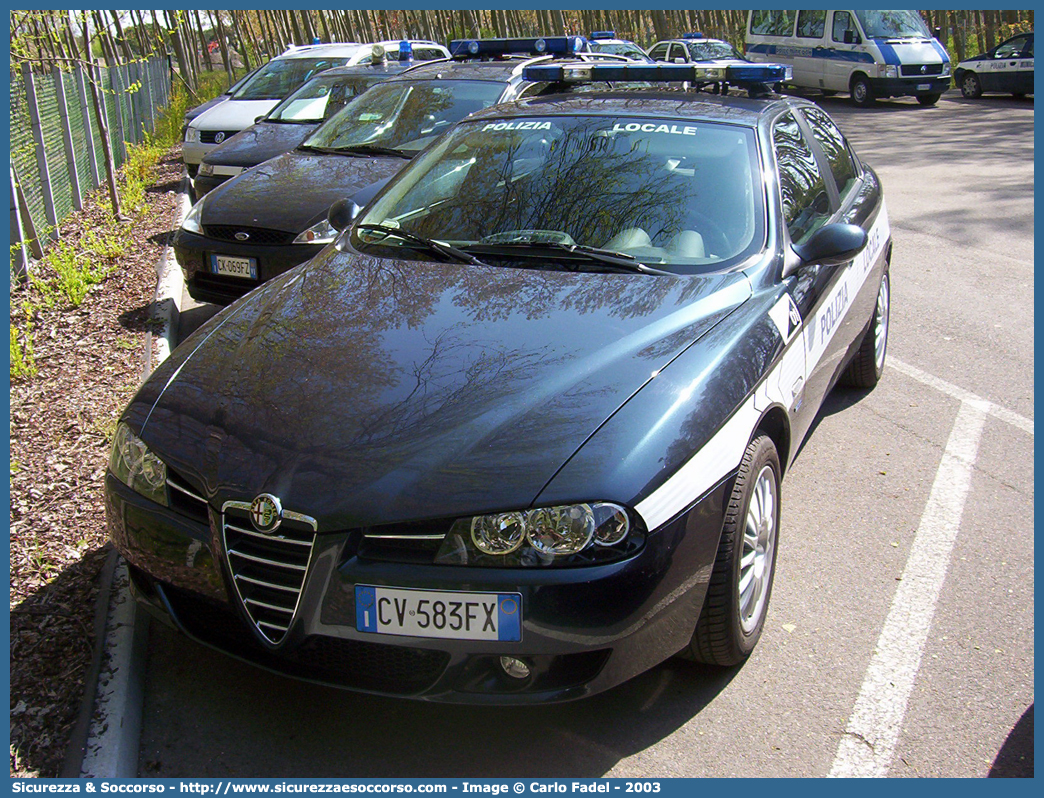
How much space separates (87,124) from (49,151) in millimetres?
2301

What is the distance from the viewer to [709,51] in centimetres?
2556

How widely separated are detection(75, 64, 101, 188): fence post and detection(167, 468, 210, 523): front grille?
9.60 metres

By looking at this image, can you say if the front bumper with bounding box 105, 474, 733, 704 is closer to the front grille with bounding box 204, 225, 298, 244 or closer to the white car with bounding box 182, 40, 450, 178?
the front grille with bounding box 204, 225, 298, 244

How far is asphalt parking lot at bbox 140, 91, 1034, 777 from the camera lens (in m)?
2.68

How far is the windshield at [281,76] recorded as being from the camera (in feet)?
43.8

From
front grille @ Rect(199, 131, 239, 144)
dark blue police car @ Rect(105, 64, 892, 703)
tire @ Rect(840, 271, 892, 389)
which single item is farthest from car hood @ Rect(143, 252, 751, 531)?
front grille @ Rect(199, 131, 239, 144)

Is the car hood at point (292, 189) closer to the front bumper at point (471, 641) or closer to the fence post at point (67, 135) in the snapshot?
the fence post at point (67, 135)

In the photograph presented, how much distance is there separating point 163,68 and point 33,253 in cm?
1834

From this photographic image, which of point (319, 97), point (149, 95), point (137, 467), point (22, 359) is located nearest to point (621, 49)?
point (149, 95)

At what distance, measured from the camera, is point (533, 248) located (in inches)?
143

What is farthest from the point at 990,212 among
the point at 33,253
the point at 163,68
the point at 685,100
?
the point at 163,68

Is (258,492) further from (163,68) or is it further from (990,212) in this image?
(163,68)

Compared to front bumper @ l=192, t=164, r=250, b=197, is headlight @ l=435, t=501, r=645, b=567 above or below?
below

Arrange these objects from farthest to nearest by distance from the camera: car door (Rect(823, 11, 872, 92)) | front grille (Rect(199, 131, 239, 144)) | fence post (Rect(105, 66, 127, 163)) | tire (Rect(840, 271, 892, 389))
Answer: car door (Rect(823, 11, 872, 92)), fence post (Rect(105, 66, 127, 163)), front grille (Rect(199, 131, 239, 144)), tire (Rect(840, 271, 892, 389))
